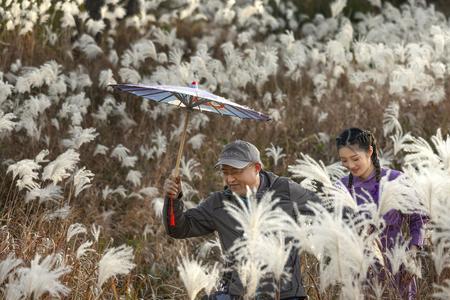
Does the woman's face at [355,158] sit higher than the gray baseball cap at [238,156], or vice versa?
the woman's face at [355,158]

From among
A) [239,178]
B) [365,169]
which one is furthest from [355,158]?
[239,178]

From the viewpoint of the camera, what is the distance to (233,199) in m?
4.11

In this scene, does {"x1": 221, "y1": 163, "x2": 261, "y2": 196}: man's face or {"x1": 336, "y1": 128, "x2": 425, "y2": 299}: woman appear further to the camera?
{"x1": 336, "y1": 128, "x2": 425, "y2": 299}: woman

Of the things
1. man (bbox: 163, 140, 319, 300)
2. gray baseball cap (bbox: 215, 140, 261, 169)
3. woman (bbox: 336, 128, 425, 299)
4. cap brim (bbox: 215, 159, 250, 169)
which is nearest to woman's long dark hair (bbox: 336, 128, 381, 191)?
woman (bbox: 336, 128, 425, 299)

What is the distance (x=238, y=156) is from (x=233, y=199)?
0.82 ft

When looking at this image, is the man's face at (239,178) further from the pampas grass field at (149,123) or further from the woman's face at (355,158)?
the woman's face at (355,158)

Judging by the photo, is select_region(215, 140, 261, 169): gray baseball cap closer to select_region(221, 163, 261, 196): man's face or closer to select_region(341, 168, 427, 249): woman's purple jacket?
select_region(221, 163, 261, 196): man's face

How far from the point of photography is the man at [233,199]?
3.94 meters

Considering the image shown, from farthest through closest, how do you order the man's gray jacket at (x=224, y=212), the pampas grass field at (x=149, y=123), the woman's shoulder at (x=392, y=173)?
1. the pampas grass field at (x=149, y=123)
2. the woman's shoulder at (x=392, y=173)
3. the man's gray jacket at (x=224, y=212)

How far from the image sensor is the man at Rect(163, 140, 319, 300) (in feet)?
12.9

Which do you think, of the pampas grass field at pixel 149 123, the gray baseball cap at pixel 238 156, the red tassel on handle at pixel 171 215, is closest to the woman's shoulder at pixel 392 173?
the pampas grass field at pixel 149 123

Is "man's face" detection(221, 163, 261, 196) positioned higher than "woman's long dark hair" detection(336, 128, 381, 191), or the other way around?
"woman's long dark hair" detection(336, 128, 381, 191)

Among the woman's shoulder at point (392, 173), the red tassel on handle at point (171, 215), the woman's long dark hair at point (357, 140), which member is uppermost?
the woman's long dark hair at point (357, 140)

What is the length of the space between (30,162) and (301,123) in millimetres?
4383
